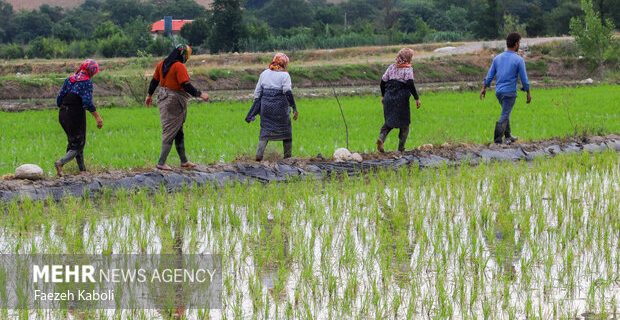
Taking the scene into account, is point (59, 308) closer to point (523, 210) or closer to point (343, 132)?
point (523, 210)

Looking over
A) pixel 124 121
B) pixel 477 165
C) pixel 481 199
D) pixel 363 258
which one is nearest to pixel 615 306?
pixel 363 258

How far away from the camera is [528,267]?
625 centimetres

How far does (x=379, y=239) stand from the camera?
23.4 feet

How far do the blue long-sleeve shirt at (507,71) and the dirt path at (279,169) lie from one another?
708mm

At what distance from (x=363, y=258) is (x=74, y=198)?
3027 mm

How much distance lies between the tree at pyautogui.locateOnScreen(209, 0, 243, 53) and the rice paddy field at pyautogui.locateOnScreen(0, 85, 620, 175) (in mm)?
19990

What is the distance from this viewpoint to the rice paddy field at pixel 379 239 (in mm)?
5461

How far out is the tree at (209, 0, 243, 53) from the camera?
4034 cm

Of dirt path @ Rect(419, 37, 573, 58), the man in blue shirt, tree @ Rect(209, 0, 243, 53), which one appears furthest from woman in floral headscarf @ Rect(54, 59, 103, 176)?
tree @ Rect(209, 0, 243, 53)

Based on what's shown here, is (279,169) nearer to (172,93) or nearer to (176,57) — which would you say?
(172,93)

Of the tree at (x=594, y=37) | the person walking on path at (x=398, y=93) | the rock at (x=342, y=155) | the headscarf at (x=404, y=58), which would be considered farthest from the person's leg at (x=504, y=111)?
the tree at (x=594, y=37)

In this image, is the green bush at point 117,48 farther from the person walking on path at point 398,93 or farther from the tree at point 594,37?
the person walking on path at point 398,93

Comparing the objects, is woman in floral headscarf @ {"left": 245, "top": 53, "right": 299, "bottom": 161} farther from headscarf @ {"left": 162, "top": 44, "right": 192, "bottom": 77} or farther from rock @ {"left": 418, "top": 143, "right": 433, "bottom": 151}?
rock @ {"left": 418, "top": 143, "right": 433, "bottom": 151}

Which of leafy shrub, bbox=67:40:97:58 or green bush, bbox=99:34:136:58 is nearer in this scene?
leafy shrub, bbox=67:40:97:58
